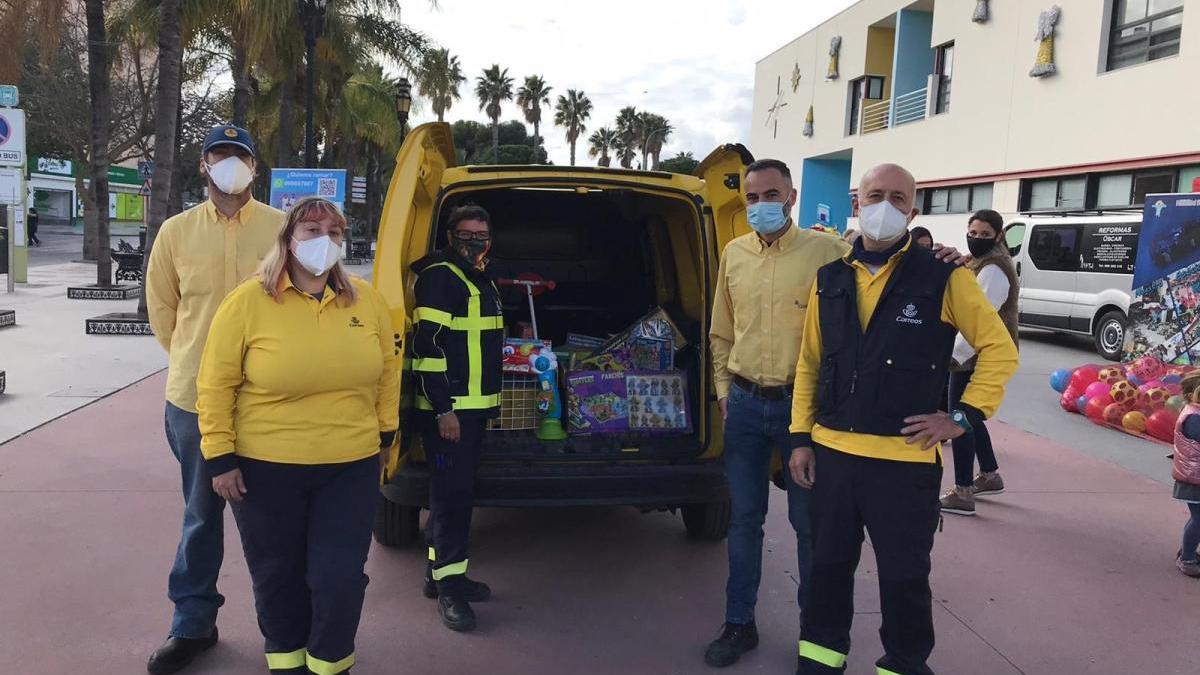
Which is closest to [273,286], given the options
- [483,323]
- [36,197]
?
[483,323]

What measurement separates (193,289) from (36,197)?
60639mm

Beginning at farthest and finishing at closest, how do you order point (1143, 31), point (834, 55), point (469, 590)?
point (834, 55) < point (1143, 31) < point (469, 590)

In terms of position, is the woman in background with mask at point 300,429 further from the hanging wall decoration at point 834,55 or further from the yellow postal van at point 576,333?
the hanging wall decoration at point 834,55

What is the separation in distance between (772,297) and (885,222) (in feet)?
2.07

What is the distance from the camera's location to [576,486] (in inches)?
158

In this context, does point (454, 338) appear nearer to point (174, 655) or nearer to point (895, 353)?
point (174, 655)

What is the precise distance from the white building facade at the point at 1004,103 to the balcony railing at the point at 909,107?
1.5 inches

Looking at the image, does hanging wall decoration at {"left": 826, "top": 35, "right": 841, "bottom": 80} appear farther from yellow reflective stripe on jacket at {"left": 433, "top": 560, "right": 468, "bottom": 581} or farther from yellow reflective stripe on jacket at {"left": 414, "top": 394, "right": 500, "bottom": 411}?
yellow reflective stripe on jacket at {"left": 433, "top": 560, "right": 468, "bottom": 581}

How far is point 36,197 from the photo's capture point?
175 ft

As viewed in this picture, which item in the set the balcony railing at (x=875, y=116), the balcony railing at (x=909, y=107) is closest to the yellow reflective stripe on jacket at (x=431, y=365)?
the balcony railing at (x=909, y=107)

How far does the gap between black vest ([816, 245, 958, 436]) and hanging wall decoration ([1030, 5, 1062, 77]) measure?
1812 cm

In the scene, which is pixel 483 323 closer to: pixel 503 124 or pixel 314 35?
pixel 314 35

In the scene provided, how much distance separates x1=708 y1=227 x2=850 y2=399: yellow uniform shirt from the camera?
349cm

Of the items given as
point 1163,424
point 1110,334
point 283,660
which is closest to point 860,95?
point 1110,334
